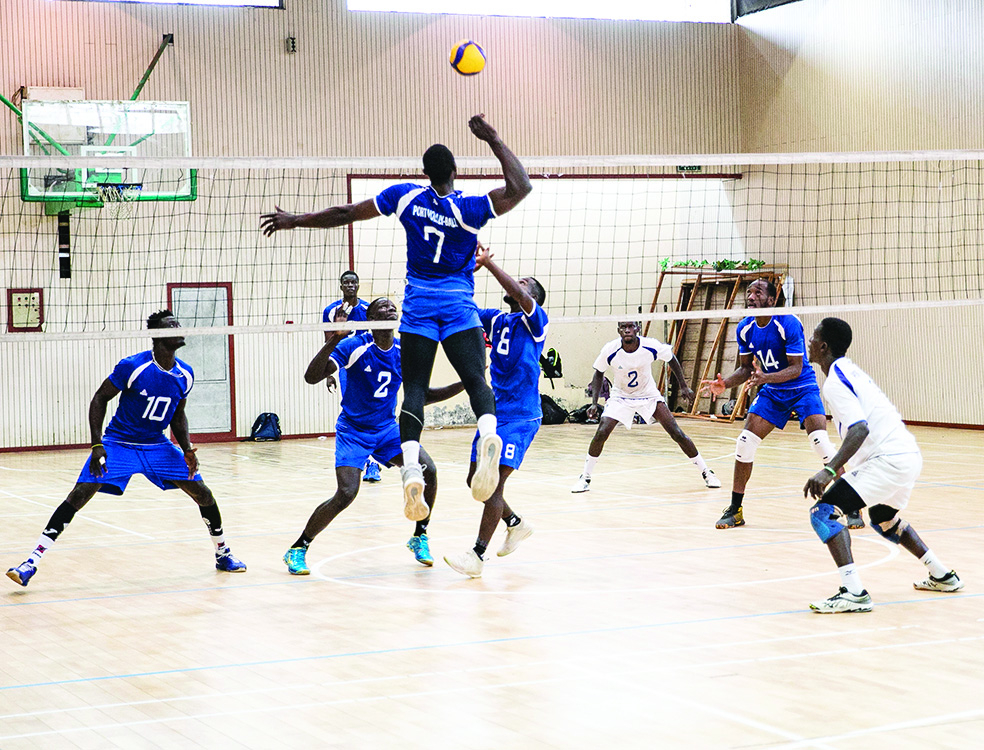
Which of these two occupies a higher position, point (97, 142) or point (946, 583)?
point (97, 142)

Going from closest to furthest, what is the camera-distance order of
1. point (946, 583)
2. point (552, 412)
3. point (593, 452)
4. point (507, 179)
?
point (507, 179) → point (946, 583) → point (593, 452) → point (552, 412)

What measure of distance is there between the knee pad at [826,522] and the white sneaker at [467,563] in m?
2.23

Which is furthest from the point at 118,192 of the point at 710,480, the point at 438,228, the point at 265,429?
the point at 438,228

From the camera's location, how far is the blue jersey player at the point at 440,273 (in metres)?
6.03

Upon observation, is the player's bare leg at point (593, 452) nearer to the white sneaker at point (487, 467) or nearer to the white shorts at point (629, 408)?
the white shorts at point (629, 408)

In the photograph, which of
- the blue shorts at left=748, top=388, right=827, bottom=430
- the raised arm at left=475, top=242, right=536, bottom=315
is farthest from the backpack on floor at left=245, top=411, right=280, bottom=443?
the raised arm at left=475, top=242, right=536, bottom=315

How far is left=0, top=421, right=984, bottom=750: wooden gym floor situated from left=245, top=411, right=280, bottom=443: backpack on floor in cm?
851

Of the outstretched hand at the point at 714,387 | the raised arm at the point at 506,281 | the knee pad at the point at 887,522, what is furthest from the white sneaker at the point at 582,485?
the knee pad at the point at 887,522

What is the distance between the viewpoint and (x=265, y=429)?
66.3ft

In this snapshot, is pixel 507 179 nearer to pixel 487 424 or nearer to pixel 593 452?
pixel 487 424

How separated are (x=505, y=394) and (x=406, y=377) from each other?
68.3 inches

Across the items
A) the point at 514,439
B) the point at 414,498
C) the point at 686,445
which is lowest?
the point at 686,445

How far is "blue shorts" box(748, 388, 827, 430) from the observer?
32.8ft

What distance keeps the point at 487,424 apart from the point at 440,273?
808mm
